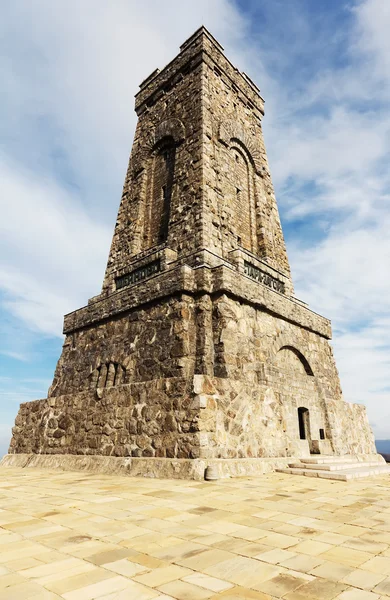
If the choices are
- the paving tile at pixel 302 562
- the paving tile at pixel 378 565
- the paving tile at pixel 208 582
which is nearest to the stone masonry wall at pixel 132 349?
the paving tile at pixel 302 562

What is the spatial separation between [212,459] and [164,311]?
3.75 m

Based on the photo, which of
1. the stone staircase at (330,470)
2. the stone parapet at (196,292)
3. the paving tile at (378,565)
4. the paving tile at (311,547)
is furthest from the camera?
the stone parapet at (196,292)

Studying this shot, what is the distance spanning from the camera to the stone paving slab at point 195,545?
2289 millimetres

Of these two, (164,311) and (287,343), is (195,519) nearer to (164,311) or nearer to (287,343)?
(164,311)

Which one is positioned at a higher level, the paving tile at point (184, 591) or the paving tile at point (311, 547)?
the paving tile at point (311, 547)

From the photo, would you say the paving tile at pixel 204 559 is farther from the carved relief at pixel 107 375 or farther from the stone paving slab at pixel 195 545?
the carved relief at pixel 107 375

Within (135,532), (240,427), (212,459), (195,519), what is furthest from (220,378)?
(135,532)

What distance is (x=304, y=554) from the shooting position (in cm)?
286

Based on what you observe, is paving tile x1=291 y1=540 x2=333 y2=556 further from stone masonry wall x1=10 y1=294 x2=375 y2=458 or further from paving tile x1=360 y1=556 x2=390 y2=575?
stone masonry wall x1=10 y1=294 x2=375 y2=458

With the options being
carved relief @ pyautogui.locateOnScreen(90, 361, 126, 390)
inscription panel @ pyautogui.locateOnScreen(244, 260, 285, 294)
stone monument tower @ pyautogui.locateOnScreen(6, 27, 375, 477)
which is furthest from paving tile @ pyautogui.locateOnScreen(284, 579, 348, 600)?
inscription panel @ pyautogui.locateOnScreen(244, 260, 285, 294)

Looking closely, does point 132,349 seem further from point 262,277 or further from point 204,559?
point 204,559

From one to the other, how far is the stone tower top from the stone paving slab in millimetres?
6341

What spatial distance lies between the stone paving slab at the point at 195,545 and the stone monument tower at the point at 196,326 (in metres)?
2.44

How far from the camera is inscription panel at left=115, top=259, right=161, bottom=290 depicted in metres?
11.3
